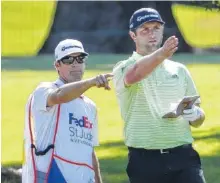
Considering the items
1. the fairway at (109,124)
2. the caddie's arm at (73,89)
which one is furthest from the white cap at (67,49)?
the fairway at (109,124)

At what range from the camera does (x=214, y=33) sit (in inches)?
2000

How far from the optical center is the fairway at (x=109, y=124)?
1295cm

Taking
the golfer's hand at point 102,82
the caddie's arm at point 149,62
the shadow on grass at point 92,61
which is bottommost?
the shadow on grass at point 92,61

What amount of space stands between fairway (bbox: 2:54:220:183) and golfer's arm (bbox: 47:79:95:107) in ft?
16.8

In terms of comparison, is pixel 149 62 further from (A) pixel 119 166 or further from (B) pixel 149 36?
(A) pixel 119 166

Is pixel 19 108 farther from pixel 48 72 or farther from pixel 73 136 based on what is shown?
pixel 73 136

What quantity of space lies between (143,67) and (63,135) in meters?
0.72

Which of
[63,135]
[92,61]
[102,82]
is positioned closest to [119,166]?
[63,135]

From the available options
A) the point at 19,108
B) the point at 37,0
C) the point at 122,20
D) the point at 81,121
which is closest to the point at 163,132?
the point at 81,121

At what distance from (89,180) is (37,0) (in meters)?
48.2

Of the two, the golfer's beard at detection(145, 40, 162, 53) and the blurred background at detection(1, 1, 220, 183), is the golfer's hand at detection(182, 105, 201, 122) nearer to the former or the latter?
the golfer's beard at detection(145, 40, 162, 53)

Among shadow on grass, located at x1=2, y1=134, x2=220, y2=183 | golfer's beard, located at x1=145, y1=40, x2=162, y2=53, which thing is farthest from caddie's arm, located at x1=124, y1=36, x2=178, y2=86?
shadow on grass, located at x1=2, y1=134, x2=220, y2=183

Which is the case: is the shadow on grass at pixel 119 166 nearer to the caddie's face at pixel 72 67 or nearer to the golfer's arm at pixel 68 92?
the caddie's face at pixel 72 67

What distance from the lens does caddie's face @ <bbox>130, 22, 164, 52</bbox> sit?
7192 millimetres
